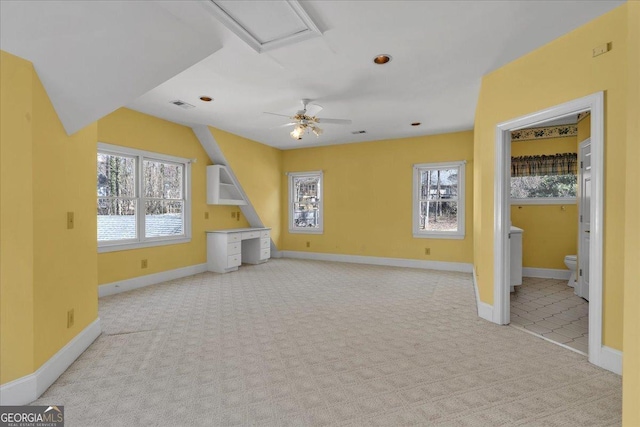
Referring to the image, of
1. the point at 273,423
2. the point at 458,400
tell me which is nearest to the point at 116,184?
the point at 273,423

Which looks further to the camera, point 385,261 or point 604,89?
point 385,261

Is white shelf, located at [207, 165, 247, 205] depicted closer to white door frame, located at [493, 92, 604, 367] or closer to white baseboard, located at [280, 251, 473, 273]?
white baseboard, located at [280, 251, 473, 273]

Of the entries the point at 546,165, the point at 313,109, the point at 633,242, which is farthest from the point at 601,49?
the point at 546,165

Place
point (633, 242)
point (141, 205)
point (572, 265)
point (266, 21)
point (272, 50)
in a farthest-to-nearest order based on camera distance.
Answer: point (141, 205), point (572, 265), point (272, 50), point (266, 21), point (633, 242)

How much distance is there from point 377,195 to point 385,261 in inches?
58.1

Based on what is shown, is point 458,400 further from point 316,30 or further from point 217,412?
point 316,30

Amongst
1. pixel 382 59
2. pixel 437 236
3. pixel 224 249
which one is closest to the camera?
pixel 382 59

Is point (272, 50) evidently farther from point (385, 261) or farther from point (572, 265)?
point (572, 265)

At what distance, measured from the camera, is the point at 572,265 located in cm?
468

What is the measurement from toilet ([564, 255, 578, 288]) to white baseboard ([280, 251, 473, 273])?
1502 millimetres

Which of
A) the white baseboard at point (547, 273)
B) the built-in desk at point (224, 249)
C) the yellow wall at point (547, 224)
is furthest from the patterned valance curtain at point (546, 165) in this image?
the built-in desk at point (224, 249)

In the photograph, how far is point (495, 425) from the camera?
65.9 inches

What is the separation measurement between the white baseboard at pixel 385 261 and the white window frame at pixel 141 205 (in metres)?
2.90

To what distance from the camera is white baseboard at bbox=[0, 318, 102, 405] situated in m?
1.80
